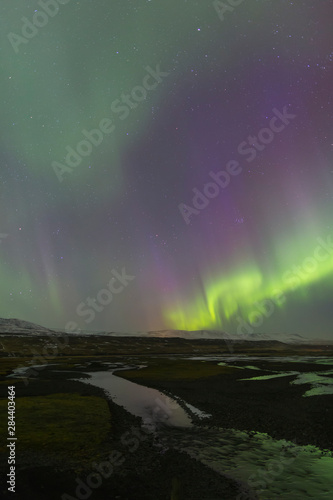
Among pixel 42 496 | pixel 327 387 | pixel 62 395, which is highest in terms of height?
pixel 42 496

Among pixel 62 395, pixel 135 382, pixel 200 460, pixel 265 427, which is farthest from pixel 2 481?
pixel 135 382

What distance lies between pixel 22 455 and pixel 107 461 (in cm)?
435

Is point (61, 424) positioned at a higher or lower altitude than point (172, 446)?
lower

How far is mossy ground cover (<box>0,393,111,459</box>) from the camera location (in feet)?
60.0

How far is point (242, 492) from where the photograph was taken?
511 inches

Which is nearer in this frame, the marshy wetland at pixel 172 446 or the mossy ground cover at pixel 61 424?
the marshy wetland at pixel 172 446

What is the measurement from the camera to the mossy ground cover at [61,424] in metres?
18.3

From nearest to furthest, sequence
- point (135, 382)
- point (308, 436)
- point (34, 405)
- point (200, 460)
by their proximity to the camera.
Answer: point (200, 460) → point (308, 436) → point (34, 405) → point (135, 382)

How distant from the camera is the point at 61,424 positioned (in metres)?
23.3

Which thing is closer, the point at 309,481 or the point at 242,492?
the point at 242,492

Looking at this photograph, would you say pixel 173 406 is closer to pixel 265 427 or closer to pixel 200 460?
pixel 265 427

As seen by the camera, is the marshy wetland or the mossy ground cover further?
the mossy ground cover

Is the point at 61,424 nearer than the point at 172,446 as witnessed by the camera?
No

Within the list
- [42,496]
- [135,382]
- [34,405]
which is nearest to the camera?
[42,496]
